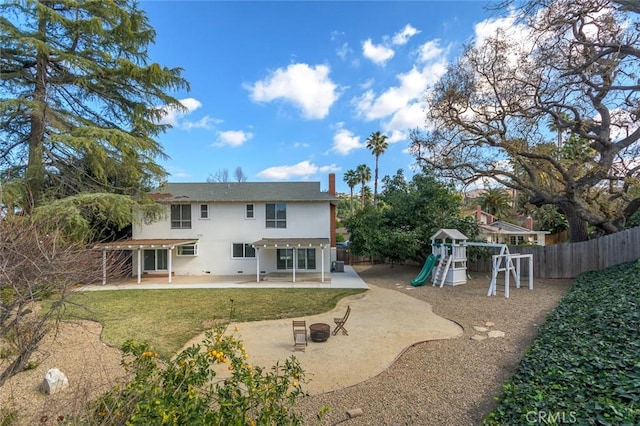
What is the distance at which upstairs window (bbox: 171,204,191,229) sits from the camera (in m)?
19.1

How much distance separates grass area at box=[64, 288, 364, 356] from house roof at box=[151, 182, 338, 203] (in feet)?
20.7

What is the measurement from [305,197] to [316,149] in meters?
7.84

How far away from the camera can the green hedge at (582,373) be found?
3488mm

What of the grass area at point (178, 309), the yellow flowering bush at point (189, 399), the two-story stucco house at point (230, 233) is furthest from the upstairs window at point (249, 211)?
the yellow flowering bush at point (189, 399)

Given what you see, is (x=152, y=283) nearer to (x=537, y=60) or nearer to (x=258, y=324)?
(x=258, y=324)

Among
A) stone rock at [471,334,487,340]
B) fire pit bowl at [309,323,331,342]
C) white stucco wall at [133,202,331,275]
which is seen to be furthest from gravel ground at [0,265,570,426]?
white stucco wall at [133,202,331,275]

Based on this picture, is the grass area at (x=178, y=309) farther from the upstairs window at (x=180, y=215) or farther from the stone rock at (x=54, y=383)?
the upstairs window at (x=180, y=215)

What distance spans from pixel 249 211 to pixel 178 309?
30.3 ft

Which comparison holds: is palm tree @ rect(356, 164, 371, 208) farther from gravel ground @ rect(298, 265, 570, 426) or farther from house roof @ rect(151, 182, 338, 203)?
gravel ground @ rect(298, 265, 570, 426)

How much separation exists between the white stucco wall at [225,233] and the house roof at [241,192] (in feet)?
1.60

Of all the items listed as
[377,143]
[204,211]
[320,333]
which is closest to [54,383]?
[320,333]

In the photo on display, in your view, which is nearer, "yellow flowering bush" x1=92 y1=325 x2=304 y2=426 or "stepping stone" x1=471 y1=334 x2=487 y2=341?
"yellow flowering bush" x1=92 y1=325 x2=304 y2=426

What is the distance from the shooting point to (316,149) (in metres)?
25.5

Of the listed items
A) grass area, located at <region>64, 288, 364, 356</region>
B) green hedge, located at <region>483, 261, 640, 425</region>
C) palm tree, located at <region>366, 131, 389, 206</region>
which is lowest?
grass area, located at <region>64, 288, 364, 356</region>
